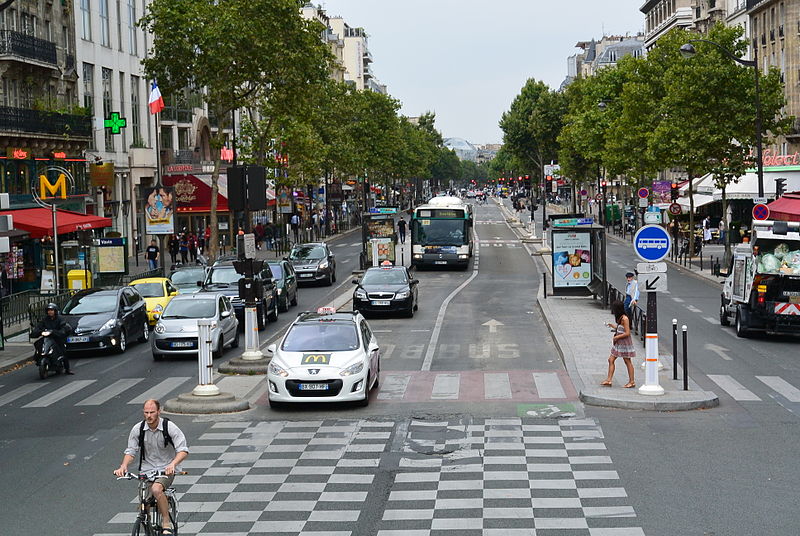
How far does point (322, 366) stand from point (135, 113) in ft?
164

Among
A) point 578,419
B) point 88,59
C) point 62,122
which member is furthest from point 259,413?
point 88,59

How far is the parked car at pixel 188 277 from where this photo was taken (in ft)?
126

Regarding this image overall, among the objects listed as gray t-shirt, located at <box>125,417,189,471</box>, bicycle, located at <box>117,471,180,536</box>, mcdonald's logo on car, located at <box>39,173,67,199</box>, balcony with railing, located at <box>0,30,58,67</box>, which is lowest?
bicycle, located at <box>117,471,180,536</box>

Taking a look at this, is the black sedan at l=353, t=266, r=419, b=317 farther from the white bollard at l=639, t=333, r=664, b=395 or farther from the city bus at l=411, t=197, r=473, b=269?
the city bus at l=411, t=197, r=473, b=269

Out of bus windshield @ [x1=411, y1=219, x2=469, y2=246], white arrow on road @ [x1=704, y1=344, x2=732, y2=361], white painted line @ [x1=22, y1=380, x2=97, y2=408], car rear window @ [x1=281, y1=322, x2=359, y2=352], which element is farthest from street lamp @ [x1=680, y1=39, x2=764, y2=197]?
white painted line @ [x1=22, y1=380, x2=97, y2=408]

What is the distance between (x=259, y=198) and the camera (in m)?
24.6

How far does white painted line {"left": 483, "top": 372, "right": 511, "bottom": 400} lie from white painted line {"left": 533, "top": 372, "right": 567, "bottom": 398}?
1.92 ft

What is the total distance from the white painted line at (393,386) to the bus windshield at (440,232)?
3122 centimetres

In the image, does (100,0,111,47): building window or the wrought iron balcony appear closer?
the wrought iron balcony

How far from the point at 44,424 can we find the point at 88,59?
4274 centimetres

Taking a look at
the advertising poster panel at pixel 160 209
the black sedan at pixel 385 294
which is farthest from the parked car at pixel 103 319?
the advertising poster panel at pixel 160 209

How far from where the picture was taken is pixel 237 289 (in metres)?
35.0

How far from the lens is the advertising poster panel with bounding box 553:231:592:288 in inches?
1479

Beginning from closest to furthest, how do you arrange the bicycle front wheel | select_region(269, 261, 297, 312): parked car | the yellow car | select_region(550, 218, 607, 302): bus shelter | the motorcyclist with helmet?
the bicycle front wheel
the motorcyclist with helmet
the yellow car
select_region(550, 218, 607, 302): bus shelter
select_region(269, 261, 297, 312): parked car
